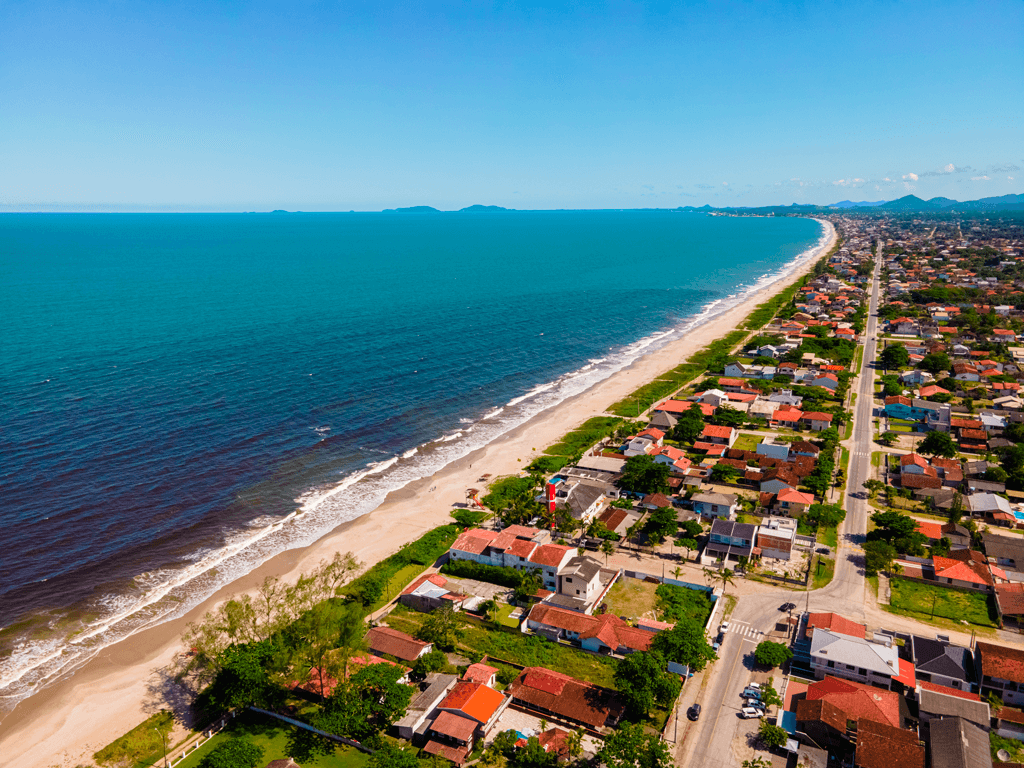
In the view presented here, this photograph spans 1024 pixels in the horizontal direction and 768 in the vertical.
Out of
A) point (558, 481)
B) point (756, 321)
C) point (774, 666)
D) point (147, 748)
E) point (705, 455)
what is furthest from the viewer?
point (756, 321)

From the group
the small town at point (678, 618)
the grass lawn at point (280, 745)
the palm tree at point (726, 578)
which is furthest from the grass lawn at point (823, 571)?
the grass lawn at point (280, 745)

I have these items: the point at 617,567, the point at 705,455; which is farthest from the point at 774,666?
the point at 705,455

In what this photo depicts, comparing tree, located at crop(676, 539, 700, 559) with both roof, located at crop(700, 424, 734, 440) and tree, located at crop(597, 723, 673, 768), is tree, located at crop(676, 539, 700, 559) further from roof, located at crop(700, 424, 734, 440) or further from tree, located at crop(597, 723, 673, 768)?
roof, located at crop(700, 424, 734, 440)

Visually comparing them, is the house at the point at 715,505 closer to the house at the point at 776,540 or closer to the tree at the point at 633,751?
the house at the point at 776,540

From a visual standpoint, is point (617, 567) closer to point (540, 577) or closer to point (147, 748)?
point (540, 577)

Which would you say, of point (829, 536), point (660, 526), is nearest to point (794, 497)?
point (829, 536)

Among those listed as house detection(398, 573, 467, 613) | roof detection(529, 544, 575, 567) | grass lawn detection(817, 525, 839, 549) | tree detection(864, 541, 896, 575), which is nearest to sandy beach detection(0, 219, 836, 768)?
house detection(398, 573, 467, 613)
